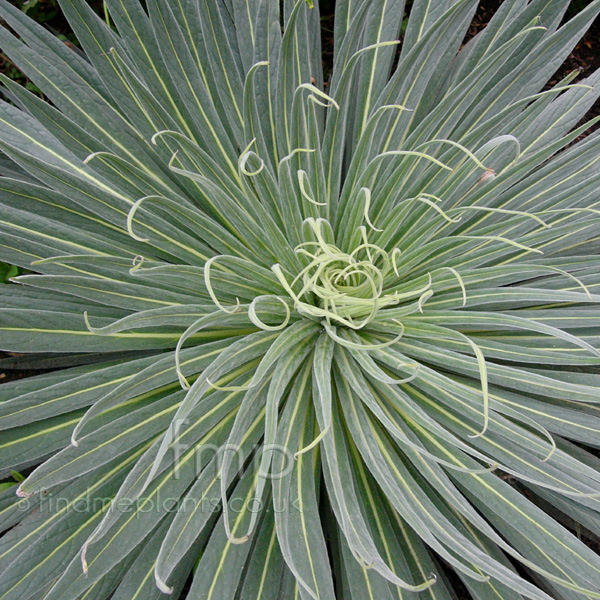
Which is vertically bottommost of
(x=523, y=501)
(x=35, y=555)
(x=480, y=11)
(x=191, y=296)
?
(x=523, y=501)

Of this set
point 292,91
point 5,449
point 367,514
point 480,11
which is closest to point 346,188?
point 292,91

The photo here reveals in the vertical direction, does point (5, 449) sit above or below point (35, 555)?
above

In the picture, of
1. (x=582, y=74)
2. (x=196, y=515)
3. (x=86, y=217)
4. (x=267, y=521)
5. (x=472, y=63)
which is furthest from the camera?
(x=582, y=74)

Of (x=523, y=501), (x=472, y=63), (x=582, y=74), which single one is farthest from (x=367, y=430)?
(x=582, y=74)

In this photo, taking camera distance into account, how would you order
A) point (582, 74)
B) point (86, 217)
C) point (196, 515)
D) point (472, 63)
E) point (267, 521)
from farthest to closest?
point (582, 74) < point (472, 63) < point (86, 217) < point (267, 521) < point (196, 515)

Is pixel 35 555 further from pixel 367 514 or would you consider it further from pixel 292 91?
pixel 292 91

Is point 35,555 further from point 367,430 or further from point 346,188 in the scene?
point 346,188

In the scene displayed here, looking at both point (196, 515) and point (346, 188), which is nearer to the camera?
point (196, 515)
